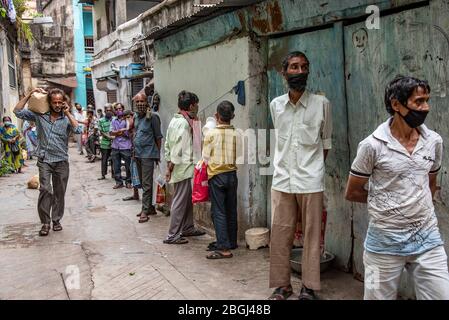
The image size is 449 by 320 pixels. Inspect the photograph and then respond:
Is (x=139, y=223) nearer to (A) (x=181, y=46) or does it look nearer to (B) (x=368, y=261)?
(A) (x=181, y=46)

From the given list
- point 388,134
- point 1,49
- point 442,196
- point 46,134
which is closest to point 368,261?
point 388,134

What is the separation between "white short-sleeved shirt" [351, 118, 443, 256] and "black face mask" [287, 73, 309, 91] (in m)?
1.17

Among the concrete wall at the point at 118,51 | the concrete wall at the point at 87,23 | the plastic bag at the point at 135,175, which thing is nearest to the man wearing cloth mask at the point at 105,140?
the plastic bag at the point at 135,175

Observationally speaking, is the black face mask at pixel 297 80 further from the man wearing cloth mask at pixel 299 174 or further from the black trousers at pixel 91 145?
the black trousers at pixel 91 145

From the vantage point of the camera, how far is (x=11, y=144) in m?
14.2

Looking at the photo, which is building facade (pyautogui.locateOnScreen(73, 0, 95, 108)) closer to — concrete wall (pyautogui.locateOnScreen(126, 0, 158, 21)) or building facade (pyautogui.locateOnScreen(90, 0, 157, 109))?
building facade (pyautogui.locateOnScreen(90, 0, 157, 109))

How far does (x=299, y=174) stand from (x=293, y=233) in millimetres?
506

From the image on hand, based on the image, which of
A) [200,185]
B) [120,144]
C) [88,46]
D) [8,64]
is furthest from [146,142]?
[88,46]

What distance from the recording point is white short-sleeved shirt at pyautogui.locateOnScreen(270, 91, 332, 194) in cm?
395

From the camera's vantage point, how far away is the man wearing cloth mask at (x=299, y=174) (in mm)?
3949

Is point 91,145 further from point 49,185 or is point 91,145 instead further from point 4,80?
point 49,185

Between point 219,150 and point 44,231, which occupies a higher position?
point 219,150

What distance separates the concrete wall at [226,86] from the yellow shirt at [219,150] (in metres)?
0.41

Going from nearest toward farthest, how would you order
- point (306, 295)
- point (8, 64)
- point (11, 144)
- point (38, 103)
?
point (306, 295) < point (38, 103) < point (11, 144) < point (8, 64)
